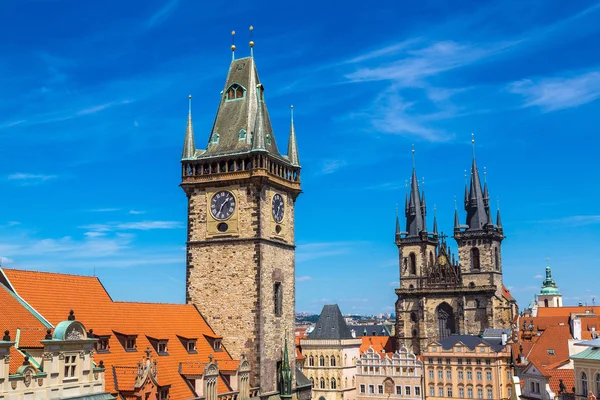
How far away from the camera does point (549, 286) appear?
178250mm

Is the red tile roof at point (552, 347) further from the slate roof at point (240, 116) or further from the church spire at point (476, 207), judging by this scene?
the church spire at point (476, 207)

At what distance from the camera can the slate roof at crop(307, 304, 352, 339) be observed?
10388cm

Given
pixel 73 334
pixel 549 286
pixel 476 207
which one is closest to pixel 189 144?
pixel 73 334

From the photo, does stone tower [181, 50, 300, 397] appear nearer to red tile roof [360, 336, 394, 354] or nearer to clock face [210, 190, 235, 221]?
clock face [210, 190, 235, 221]

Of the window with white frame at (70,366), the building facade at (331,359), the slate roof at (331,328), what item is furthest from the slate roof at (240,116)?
the slate roof at (331,328)

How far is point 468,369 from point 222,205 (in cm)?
6006

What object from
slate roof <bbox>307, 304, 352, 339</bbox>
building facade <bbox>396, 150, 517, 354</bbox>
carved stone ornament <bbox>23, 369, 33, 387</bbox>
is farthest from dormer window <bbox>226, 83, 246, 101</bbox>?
building facade <bbox>396, 150, 517, 354</bbox>

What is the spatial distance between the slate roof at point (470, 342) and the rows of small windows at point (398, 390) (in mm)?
7427

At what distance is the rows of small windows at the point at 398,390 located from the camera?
98.6 metres

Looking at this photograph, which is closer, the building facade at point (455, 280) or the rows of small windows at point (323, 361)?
the rows of small windows at point (323, 361)

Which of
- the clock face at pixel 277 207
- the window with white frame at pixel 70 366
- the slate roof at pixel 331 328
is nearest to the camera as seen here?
the window with white frame at pixel 70 366

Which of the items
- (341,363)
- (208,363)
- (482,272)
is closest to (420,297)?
(482,272)

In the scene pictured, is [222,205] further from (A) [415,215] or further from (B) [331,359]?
(A) [415,215]

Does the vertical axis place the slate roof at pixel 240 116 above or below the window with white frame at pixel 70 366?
above
